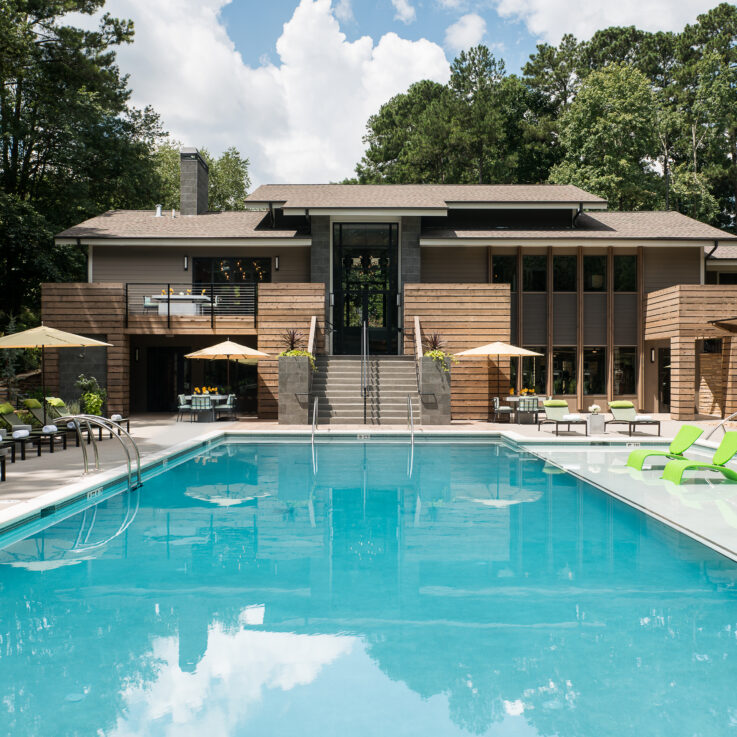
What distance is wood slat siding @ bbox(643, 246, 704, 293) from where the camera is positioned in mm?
22578

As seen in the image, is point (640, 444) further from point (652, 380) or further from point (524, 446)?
point (652, 380)

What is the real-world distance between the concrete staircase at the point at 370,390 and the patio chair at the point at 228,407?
272cm

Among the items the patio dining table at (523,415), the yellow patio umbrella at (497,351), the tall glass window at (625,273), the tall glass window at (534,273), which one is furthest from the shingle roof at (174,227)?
the tall glass window at (625,273)

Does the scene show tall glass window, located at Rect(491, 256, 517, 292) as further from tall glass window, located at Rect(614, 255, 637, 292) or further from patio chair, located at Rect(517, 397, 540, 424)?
patio chair, located at Rect(517, 397, 540, 424)

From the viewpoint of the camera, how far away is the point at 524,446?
1409 cm

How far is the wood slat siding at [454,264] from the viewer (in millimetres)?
22406

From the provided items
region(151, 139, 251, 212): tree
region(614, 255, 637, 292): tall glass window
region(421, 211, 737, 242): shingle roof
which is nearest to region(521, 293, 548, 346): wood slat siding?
region(421, 211, 737, 242): shingle roof

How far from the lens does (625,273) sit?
22734 mm

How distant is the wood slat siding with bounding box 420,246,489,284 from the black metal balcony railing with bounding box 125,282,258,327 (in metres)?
6.07

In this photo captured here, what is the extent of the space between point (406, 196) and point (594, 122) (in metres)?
16.4

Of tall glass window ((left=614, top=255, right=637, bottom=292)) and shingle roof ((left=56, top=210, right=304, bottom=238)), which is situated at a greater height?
shingle roof ((left=56, top=210, right=304, bottom=238))

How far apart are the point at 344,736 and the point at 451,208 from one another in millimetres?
21417

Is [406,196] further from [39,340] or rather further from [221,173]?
[221,173]

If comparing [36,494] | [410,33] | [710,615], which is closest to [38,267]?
[36,494]
